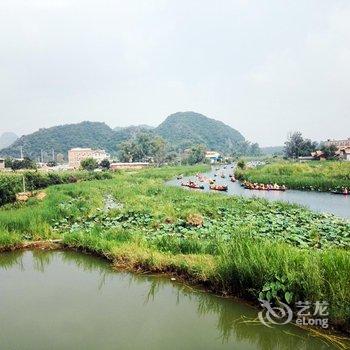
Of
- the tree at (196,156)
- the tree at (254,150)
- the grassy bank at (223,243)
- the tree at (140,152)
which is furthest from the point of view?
the tree at (254,150)

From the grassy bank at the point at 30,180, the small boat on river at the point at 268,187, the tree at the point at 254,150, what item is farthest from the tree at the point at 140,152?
the tree at the point at 254,150

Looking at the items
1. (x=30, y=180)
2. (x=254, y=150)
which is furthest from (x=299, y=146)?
(x=254, y=150)

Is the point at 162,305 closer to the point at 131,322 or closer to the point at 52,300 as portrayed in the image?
the point at 131,322

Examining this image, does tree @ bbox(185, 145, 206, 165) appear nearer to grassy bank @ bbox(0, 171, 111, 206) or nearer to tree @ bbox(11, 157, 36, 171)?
tree @ bbox(11, 157, 36, 171)

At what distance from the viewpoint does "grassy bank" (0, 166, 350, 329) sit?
5855 millimetres

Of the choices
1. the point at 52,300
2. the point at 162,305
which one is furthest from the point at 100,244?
the point at 162,305

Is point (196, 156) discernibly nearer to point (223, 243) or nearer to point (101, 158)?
point (101, 158)

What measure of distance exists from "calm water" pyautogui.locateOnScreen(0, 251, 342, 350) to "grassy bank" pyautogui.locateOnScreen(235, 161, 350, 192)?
24.7 metres

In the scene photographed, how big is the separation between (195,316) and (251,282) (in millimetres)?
1204

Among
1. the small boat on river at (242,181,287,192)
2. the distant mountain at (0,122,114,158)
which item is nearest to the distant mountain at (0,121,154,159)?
the distant mountain at (0,122,114,158)

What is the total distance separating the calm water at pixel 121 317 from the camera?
5.49 m

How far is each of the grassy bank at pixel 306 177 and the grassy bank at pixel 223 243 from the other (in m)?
13.5

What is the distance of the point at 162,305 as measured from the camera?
6883 mm

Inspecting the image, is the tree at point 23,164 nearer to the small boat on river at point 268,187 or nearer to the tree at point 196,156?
the small boat on river at point 268,187
